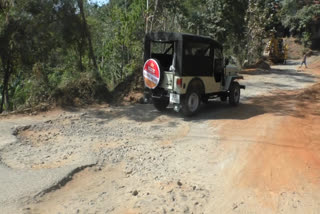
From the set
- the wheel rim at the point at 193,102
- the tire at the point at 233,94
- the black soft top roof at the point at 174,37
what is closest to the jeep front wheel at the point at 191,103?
the wheel rim at the point at 193,102

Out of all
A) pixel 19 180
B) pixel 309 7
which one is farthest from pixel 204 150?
pixel 309 7

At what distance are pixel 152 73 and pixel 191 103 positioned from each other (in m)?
1.38

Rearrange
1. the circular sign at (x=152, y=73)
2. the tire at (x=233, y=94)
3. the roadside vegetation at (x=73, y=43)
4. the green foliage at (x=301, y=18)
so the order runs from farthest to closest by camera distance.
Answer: the green foliage at (x=301, y=18) < the tire at (x=233, y=94) < the roadside vegetation at (x=73, y=43) < the circular sign at (x=152, y=73)

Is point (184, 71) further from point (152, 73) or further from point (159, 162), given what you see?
point (159, 162)

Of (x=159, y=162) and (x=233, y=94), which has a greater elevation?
(x=233, y=94)

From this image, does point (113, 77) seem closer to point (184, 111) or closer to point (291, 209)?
point (184, 111)

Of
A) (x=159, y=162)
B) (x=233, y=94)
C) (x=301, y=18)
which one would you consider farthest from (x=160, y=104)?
(x=301, y=18)

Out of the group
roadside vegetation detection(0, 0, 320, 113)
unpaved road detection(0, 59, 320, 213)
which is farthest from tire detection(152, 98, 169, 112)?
roadside vegetation detection(0, 0, 320, 113)

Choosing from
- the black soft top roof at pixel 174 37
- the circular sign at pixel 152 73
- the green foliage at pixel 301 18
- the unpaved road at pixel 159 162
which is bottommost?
the unpaved road at pixel 159 162

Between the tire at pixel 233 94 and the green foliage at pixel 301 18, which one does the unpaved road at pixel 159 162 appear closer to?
the tire at pixel 233 94

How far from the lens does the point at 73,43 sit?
37.2ft

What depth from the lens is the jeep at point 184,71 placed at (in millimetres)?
8750

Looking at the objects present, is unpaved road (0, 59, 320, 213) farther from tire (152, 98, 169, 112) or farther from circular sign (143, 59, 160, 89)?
circular sign (143, 59, 160, 89)

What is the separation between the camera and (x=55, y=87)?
34.8 feet
